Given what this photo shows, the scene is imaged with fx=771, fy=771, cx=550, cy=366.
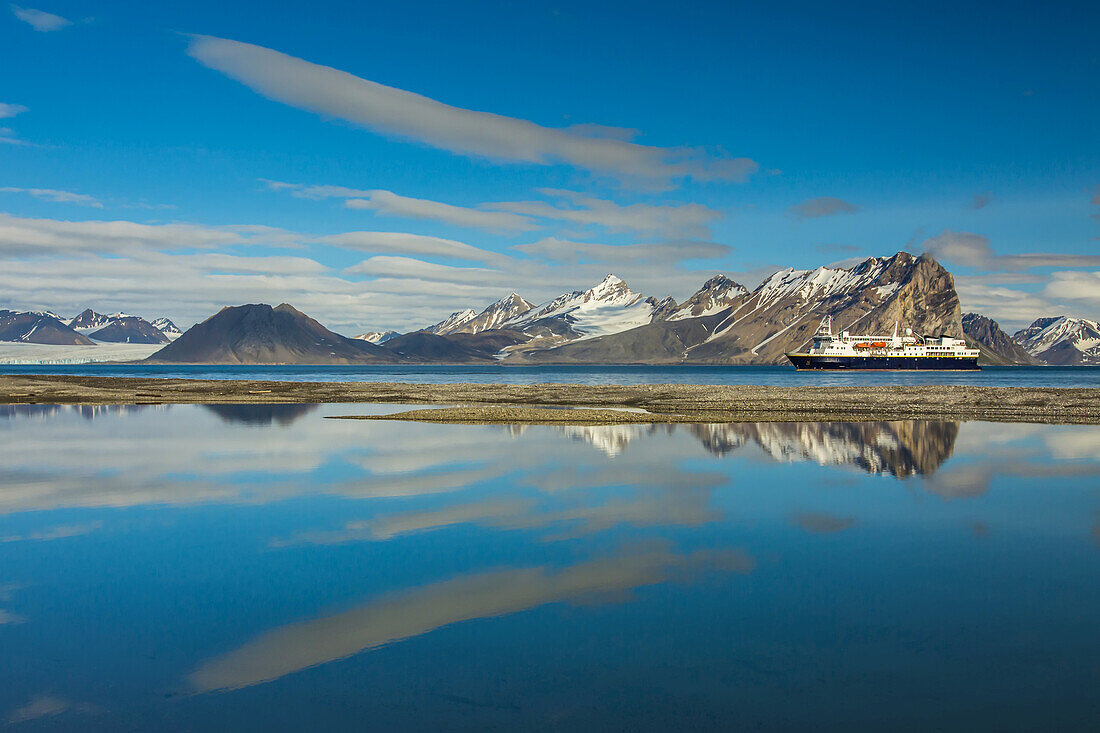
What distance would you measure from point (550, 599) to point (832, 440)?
27.4 m

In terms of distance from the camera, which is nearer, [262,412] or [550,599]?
[550,599]

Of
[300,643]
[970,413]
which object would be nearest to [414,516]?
[300,643]

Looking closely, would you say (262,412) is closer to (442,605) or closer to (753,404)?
(753,404)

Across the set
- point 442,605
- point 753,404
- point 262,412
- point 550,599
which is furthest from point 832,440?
point 262,412

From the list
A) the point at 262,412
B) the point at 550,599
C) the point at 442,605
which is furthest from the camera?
the point at 262,412

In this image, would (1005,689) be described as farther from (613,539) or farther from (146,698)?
(146,698)

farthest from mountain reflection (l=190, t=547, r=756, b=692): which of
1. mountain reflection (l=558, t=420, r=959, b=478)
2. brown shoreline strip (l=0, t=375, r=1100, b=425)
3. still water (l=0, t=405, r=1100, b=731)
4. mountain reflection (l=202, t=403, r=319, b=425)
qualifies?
mountain reflection (l=202, t=403, r=319, b=425)

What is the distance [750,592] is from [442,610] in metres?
4.96

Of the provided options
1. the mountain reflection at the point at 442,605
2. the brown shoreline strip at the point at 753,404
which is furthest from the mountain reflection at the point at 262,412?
the mountain reflection at the point at 442,605

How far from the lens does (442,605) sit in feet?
39.0

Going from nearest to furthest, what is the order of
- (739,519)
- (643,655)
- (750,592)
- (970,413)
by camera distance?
(643,655) < (750,592) < (739,519) < (970,413)

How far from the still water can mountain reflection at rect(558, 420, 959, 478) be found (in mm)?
2497

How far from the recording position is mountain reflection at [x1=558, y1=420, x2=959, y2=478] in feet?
94.6

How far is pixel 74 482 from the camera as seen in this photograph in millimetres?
24250
